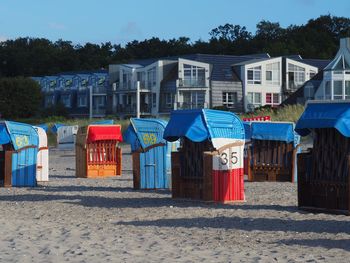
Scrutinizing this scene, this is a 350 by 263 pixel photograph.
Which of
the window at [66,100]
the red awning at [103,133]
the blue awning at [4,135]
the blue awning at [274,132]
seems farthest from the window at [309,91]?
the blue awning at [4,135]

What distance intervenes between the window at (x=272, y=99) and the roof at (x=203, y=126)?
203 ft

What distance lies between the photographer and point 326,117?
14148 mm

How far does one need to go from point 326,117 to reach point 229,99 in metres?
63.1

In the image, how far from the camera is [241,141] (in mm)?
17062

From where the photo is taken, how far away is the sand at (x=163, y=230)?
10586 mm

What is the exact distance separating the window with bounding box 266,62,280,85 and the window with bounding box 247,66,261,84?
4.50 ft

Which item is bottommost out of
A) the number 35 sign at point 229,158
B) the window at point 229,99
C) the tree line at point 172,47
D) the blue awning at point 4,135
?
the number 35 sign at point 229,158

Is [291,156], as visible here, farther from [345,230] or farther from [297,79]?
[297,79]

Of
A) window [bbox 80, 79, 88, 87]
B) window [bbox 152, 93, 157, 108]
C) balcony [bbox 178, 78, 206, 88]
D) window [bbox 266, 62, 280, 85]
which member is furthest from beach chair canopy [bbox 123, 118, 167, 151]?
window [bbox 80, 79, 88, 87]

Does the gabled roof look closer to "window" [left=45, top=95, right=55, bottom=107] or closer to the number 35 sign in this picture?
"window" [left=45, top=95, right=55, bottom=107]

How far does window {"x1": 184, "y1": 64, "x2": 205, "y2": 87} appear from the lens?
251 feet

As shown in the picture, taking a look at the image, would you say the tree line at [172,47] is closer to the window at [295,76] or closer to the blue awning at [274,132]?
the window at [295,76]

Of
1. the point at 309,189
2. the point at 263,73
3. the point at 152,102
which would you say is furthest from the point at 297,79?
the point at 309,189

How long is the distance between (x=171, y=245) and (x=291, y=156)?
13.0 meters
